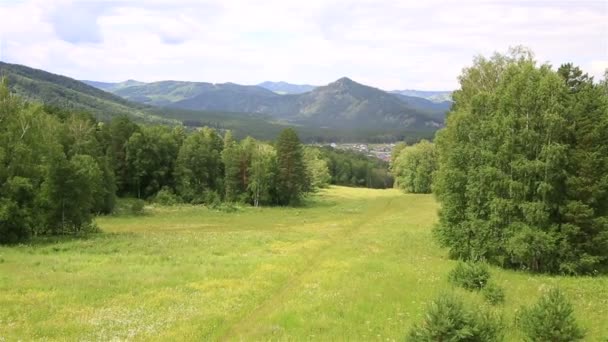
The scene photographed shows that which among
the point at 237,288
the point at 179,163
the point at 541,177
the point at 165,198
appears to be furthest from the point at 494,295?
the point at 179,163

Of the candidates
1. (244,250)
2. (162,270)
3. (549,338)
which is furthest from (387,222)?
(549,338)

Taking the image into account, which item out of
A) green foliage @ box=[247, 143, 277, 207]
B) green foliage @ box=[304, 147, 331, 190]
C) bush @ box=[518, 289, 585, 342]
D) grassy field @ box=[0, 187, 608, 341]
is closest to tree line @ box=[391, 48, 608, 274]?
grassy field @ box=[0, 187, 608, 341]

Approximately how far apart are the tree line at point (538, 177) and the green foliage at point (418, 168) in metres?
83.3

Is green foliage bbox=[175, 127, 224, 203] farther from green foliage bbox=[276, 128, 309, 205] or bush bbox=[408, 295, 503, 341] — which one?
bush bbox=[408, 295, 503, 341]

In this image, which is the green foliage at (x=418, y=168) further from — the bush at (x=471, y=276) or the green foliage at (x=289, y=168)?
the bush at (x=471, y=276)

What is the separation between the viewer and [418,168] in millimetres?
116938

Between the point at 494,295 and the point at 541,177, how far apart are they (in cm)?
1149

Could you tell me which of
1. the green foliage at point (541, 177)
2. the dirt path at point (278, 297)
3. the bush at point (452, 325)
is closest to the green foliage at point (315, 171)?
the dirt path at point (278, 297)

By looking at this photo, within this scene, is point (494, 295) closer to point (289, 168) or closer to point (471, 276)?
point (471, 276)

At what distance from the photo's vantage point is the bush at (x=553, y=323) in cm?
1391

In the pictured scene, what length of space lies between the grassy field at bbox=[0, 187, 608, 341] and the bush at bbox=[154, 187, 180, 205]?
43.6 meters

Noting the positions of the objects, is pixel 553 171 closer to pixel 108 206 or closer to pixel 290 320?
pixel 290 320

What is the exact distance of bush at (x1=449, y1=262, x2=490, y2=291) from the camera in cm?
2353

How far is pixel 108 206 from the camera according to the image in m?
73.4
